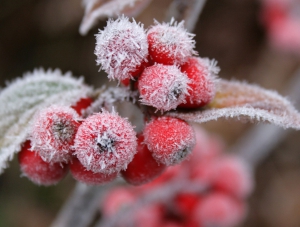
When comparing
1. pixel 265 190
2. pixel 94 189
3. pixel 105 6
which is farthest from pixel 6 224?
pixel 105 6

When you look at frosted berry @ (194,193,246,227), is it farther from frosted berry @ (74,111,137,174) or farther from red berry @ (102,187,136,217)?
frosted berry @ (74,111,137,174)

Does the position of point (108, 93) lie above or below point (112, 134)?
above

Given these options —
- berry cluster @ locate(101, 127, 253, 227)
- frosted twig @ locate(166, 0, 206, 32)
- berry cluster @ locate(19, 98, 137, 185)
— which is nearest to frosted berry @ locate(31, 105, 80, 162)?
berry cluster @ locate(19, 98, 137, 185)

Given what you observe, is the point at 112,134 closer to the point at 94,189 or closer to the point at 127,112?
the point at 127,112

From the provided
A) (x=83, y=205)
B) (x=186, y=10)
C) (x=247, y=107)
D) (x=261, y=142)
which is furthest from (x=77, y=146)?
(x=261, y=142)

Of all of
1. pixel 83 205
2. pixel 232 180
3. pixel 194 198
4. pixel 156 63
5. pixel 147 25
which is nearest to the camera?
pixel 156 63

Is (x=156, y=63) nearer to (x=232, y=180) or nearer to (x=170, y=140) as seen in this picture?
(x=170, y=140)
